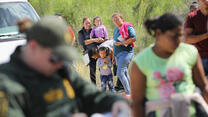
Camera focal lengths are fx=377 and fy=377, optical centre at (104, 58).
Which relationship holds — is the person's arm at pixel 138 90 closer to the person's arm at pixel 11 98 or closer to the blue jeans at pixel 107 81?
the person's arm at pixel 11 98

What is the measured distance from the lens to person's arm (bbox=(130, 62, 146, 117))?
278 centimetres

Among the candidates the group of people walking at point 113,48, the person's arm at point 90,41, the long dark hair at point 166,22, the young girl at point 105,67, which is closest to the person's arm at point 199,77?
the long dark hair at point 166,22

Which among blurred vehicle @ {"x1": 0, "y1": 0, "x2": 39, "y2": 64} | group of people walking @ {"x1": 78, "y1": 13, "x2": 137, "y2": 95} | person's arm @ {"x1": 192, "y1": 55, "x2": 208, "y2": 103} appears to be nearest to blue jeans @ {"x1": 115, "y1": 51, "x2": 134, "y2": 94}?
group of people walking @ {"x1": 78, "y1": 13, "x2": 137, "y2": 95}

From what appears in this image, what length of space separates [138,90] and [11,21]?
13.6ft

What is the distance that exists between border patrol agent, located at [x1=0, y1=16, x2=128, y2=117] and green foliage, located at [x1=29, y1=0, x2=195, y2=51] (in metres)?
12.4

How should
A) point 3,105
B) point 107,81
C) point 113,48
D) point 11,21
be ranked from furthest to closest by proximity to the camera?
1. point 107,81
2. point 113,48
3. point 11,21
4. point 3,105

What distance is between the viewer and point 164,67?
2746mm

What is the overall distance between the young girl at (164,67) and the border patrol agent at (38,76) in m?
0.82

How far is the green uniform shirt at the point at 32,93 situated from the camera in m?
1.89

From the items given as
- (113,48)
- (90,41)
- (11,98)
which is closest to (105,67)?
(113,48)

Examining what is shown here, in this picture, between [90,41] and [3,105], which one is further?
[90,41]

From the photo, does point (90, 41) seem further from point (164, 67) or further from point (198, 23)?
point (164, 67)

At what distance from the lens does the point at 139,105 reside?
2818 mm

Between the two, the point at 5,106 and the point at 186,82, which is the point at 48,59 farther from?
the point at 186,82
